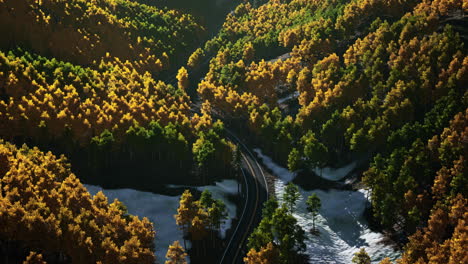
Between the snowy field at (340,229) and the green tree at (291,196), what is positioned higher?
the green tree at (291,196)

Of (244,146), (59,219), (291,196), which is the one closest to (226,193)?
(291,196)

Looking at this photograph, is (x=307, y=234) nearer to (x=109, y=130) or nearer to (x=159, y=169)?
(x=159, y=169)

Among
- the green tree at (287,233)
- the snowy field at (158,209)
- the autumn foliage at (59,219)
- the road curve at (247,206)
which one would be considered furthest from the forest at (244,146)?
the snowy field at (158,209)

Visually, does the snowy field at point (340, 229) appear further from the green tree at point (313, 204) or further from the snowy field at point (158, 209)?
the snowy field at point (158, 209)

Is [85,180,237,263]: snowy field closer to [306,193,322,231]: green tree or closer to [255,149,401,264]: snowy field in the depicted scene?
[306,193,322,231]: green tree

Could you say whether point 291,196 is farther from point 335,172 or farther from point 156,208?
point 156,208

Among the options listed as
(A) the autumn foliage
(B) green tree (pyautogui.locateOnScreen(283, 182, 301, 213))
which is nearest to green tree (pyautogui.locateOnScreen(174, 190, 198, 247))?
(A) the autumn foliage

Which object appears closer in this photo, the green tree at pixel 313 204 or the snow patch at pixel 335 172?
the green tree at pixel 313 204

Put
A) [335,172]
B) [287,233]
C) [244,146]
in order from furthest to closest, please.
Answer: [244,146] < [335,172] < [287,233]
